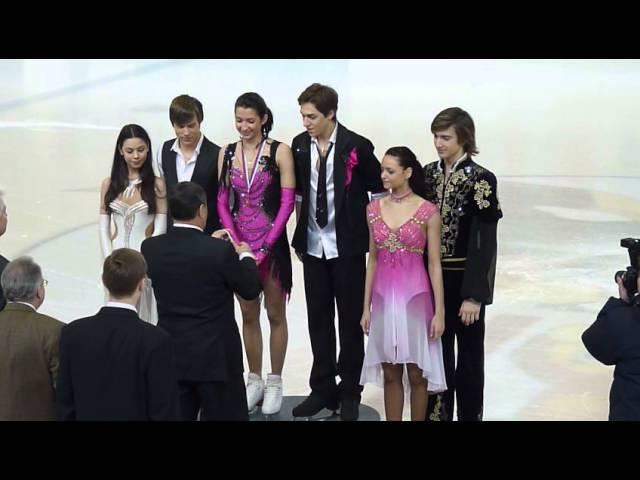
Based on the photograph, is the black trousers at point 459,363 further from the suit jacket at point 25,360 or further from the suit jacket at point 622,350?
the suit jacket at point 25,360

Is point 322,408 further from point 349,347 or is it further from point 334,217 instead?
point 334,217

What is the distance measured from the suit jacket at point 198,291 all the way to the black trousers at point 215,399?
0.05 m

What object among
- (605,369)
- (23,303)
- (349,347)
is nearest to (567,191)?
(605,369)

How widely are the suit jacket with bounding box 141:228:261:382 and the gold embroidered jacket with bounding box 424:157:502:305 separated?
89cm

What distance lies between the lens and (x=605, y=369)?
4988 mm

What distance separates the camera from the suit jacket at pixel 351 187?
13.1ft

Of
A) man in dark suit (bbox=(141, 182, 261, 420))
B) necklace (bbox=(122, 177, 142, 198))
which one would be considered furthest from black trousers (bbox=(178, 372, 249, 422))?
necklace (bbox=(122, 177, 142, 198))

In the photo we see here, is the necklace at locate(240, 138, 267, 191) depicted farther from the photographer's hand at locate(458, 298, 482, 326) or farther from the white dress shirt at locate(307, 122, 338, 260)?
the photographer's hand at locate(458, 298, 482, 326)

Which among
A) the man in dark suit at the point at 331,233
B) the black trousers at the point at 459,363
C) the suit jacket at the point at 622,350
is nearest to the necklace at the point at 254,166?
the man in dark suit at the point at 331,233

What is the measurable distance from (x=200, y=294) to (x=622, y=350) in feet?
4.59

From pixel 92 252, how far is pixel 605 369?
3.66 metres

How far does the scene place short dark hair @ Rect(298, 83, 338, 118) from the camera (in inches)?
154

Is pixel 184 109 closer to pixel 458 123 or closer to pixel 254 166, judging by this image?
pixel 254 166
